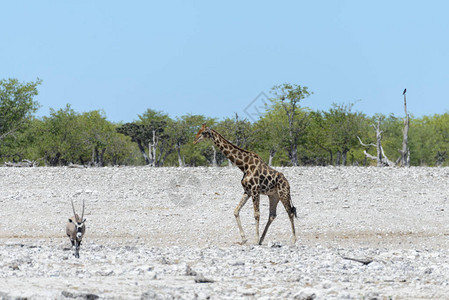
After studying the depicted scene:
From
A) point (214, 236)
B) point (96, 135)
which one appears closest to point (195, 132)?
point (96, 135)

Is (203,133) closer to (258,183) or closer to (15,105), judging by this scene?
(258,183)

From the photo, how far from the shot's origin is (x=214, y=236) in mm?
21156

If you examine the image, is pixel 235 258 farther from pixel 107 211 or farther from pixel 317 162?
pixel 317 162

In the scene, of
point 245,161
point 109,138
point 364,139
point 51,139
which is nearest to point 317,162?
point 364,139

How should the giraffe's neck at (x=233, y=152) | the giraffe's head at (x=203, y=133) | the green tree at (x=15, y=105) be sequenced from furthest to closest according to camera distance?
the green tree at (x=15, y=105), the giraffe's neck at (x=233, y=152), the giraffe's head at (x=203, y=133)


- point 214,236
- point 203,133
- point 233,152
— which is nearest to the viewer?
point 203,133

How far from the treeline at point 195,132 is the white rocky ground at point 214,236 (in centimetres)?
2371

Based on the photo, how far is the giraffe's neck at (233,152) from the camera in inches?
706

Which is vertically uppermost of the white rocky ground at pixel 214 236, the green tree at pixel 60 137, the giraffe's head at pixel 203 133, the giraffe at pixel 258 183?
the green tree at pixel 60 137

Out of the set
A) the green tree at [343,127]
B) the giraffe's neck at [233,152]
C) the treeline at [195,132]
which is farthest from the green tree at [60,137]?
the giraffe's neck at [233,152]

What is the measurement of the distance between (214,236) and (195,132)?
58163mm

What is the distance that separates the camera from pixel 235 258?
14438 millimetres

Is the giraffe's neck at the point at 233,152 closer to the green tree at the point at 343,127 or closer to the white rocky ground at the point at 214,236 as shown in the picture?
the white rocky ground at the point at 214,236

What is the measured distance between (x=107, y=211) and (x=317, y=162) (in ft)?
231
